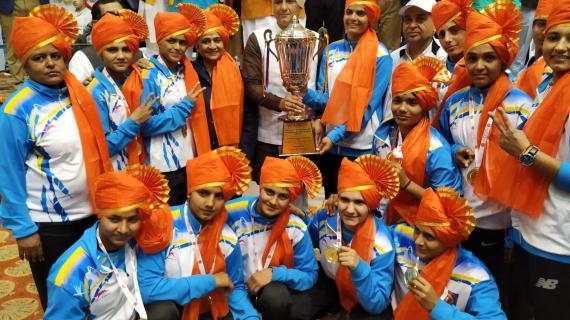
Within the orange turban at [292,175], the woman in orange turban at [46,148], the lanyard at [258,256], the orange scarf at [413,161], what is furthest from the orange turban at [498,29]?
the woman in orange turban at [46,148]

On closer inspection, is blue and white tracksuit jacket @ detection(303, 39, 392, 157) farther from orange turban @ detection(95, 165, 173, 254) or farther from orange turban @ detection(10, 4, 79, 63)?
orange turban @ detection(10, 4, 79, 63)

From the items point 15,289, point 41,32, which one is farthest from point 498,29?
point 15,289

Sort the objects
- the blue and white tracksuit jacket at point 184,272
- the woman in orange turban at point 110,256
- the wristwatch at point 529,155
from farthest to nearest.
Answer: the blue and white tracksuit jacket at point 184,272 < the woman in orange turban at point 110,256 < the wristwatch at point 529,155

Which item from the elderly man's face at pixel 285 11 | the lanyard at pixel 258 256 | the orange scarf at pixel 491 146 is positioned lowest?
the lanyard at pixel 258 256

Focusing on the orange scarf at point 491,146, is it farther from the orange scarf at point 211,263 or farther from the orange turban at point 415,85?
the orange scarf at point 211,263

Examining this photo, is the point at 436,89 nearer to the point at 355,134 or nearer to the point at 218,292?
the point at 355,134

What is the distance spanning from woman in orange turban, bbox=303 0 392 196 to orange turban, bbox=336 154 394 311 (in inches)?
24.1

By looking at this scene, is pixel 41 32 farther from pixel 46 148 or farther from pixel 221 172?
pixel 221 172

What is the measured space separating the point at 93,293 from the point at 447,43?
2.72m

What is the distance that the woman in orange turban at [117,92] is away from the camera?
10.4 ft

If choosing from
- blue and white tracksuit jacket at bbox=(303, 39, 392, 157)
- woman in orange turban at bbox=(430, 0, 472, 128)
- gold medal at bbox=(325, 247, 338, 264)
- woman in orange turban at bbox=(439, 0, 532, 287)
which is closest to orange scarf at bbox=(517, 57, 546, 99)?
woman in orange turban at bbox=(430, 0, 472, 128)

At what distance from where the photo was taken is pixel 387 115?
3646 mm

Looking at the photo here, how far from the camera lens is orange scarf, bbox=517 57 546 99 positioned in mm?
3281

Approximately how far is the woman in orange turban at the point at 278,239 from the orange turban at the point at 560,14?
157cm
